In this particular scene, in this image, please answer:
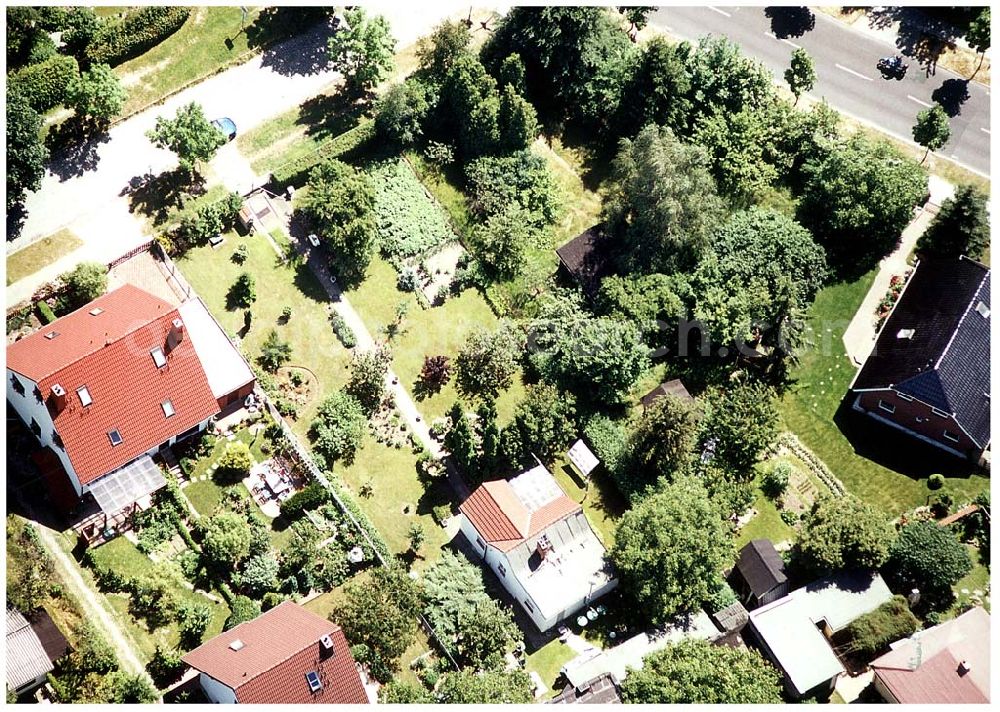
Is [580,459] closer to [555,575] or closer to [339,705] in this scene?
[555,575]

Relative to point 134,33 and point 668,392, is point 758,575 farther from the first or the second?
point 134,33

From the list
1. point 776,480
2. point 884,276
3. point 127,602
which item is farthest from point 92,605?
point 884,276

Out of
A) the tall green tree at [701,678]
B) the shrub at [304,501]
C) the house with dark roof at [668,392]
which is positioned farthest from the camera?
the house with dark roof at [668,392]

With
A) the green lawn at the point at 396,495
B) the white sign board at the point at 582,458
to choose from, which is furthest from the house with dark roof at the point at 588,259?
the green lawn at the point at 396,495

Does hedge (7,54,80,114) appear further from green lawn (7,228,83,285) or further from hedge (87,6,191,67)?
green lawn (7,228,83,285)

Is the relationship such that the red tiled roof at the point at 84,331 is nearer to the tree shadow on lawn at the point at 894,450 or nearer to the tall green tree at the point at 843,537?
the tall green tree at the point at 843,537

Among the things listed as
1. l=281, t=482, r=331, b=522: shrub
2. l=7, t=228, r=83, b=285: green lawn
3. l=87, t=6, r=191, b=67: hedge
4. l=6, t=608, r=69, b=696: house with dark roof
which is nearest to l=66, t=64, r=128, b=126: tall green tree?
l=87, t=6, r=191, b=67: hedge

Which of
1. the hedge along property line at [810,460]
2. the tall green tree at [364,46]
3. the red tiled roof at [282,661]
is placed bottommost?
the red tiled roof at [282,661]
